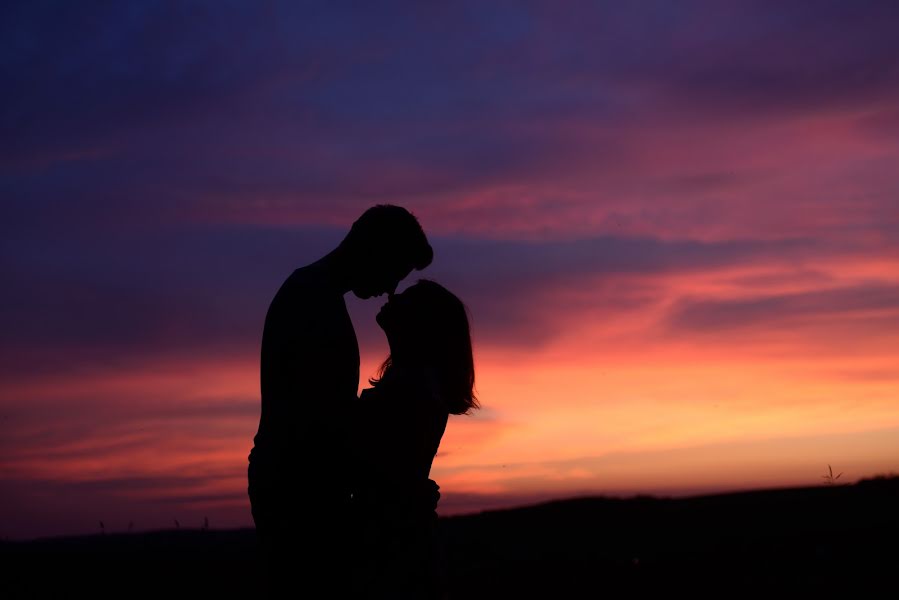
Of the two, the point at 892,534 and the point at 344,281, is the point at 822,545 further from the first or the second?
the point at 344,281

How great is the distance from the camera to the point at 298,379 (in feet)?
13.2

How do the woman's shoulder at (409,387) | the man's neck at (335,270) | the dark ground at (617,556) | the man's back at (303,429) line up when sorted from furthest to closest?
the dark ground at (617,556)
the man's neck at (335,270)
the woman's shoulder at (409,387)
the man's back at (303,429)

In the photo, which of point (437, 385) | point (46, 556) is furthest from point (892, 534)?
point (46, 556)

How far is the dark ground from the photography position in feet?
26.5

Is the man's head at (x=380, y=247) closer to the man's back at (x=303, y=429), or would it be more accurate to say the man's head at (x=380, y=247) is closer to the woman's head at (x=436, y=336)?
the woman's head at (x=436, y=336)

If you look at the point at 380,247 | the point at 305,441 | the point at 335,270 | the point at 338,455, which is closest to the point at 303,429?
the point at 305,441

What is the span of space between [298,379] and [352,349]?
250 mm

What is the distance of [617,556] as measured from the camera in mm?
9648

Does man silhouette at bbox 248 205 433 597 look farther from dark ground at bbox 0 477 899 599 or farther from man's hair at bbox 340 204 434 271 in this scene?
dark ground at bbox 0 477 899 599

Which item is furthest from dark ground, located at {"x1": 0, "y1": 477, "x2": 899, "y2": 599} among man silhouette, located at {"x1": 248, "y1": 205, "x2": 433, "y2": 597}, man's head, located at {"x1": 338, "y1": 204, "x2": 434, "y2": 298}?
man's head, located at {"x1": 338, "y1": 204, "x2": 434, "y2": 298}

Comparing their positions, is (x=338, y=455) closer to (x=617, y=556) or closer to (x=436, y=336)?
(x=436, y=336)

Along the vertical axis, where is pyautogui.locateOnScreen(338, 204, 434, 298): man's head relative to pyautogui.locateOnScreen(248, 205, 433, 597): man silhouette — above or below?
above

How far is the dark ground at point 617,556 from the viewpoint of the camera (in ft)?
26.5

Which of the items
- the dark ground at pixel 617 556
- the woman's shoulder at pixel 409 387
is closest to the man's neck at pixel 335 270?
the woman's shoulder at pixel 409 387
